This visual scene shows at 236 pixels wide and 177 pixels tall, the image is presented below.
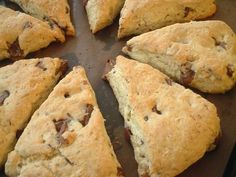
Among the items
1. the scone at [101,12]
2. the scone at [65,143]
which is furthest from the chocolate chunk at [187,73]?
the scone at [101,12]

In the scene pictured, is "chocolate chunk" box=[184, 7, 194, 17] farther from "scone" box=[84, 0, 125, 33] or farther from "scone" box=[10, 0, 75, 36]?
"scone" box=[10, 0, 75, 36]

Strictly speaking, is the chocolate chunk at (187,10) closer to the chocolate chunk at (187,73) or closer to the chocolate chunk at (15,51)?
the chocolate chunk at (187,73)

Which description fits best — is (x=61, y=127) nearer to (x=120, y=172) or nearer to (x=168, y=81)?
(x=120, y=172)

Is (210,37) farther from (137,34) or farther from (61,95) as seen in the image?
(61,95)

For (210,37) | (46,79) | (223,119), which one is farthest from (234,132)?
(46,79)

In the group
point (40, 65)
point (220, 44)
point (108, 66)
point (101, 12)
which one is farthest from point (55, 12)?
point (220, 44)

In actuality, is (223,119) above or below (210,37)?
below
